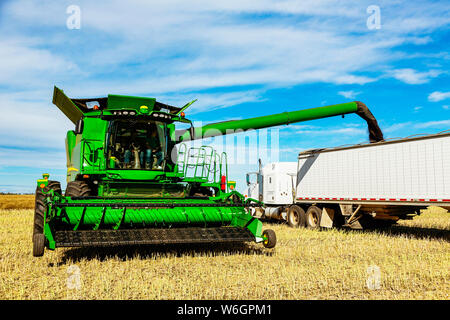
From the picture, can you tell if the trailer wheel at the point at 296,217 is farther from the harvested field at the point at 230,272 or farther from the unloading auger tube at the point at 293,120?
the harvested field at the point at 230,272

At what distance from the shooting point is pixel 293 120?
50.7ft

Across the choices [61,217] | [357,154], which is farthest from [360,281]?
[357,154]

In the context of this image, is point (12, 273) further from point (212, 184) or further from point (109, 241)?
point (212, 184)

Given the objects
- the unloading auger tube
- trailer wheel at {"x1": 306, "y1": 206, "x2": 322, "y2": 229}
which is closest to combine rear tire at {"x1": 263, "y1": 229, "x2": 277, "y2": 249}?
the unloading auger tube

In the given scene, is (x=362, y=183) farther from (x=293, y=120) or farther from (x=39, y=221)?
(x=39, y=221)

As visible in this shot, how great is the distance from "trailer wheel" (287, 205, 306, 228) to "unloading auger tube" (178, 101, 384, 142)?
3.84m

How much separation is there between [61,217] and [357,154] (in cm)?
970

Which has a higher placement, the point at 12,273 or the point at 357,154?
the point at 357,154

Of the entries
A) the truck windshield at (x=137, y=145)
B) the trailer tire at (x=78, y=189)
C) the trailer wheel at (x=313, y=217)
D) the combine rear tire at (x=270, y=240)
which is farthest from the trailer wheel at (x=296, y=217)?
the trailer tire at (x=78, y=189)

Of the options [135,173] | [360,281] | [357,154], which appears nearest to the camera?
[360,281]

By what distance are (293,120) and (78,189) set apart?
28.3 feet

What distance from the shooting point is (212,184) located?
999cm

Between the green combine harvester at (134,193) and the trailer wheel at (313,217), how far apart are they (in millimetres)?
6620

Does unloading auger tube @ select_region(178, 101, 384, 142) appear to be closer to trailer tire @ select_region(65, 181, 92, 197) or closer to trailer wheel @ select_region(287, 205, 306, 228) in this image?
trailer wheel @ select_region(287, 205, 306, 228)
